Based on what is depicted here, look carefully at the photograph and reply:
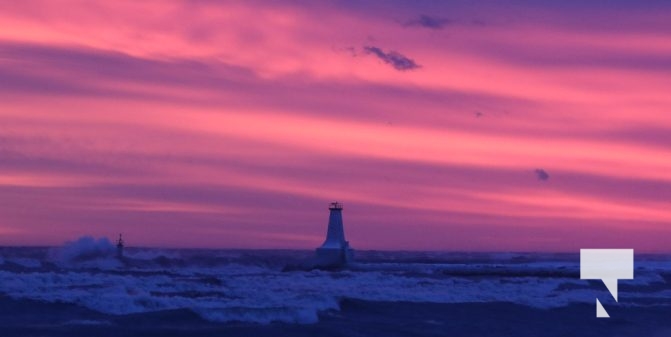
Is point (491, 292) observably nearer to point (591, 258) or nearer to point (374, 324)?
point (374, 324)

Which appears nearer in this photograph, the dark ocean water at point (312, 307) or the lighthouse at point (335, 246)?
the dark ocean water at point (312, 307)

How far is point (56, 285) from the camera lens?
3203 centimetres

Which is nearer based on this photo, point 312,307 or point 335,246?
point 312,307

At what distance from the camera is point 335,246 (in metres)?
48.8

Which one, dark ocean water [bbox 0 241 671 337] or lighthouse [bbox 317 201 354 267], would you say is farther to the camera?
lighthouse [bbox 317 201 354 267]

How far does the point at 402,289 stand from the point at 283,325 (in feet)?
40.4

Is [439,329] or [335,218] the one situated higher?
[335,218]

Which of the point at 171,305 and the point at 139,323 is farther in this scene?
the point at 171,305

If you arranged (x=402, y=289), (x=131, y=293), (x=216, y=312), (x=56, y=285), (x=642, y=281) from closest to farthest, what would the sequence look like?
(x=216, y=312), (x=131, y=293), (x=56, y=285), (x=402, y=289), (x=642, y=281)

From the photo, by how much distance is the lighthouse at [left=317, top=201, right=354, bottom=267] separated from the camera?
4859 centimetres

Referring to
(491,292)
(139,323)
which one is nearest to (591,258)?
(491,292)

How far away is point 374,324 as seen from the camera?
26.8 m

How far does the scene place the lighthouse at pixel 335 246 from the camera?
48.6 m

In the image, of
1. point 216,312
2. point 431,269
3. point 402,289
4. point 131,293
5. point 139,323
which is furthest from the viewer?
point 431,269
